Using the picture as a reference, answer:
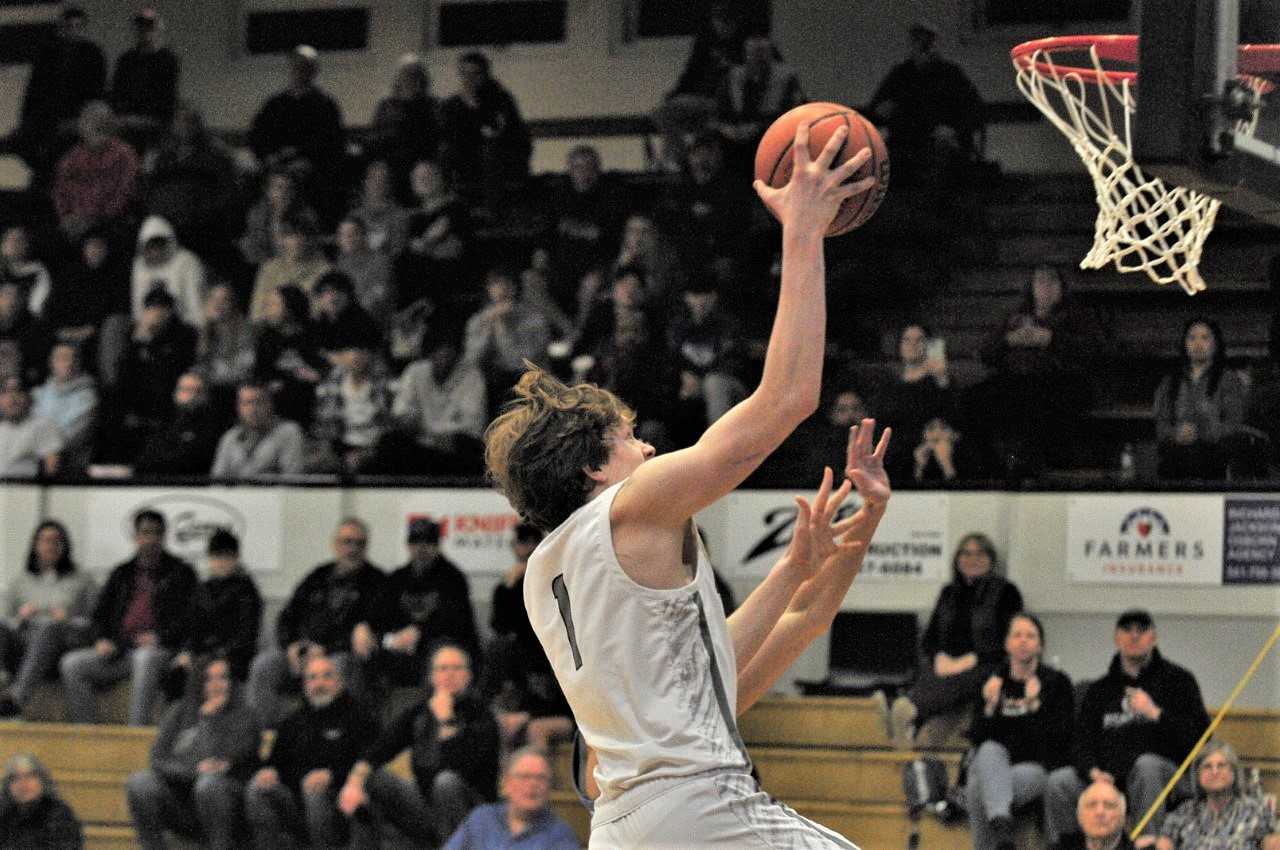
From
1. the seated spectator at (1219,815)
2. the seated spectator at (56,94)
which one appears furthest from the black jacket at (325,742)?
the seated spectator at (56,94)

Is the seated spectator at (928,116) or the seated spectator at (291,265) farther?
the seated spectator at (291,265)

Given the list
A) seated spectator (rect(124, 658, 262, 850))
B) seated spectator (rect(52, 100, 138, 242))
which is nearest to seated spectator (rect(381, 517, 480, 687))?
seated spectator (rect(124, 658, 262, 850))

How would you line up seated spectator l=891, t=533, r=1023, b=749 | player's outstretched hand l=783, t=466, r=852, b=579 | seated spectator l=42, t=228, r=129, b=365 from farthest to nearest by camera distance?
seated spectator l=42, t=228, r=129, b=365 < seated spectator l=891, t=533, r=1023, b=749 < player's outstretched hand l=783, t=466, r=852, b=579

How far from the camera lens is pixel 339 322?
12148 millimetres

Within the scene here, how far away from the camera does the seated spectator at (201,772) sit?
34.6 ft

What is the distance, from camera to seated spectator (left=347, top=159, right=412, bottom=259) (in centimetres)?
1268

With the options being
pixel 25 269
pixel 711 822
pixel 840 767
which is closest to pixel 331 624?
pixel 840 767

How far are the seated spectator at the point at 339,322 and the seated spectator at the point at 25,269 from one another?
87.0 inches

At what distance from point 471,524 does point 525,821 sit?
7.85 ft

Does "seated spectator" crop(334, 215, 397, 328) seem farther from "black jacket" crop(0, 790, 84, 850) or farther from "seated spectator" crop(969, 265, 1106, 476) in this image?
"seated spectator" crop(969, 265, 1106, 476)

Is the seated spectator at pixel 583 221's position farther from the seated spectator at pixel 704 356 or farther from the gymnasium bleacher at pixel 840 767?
the gymnasium bleacher at pixel 840 767

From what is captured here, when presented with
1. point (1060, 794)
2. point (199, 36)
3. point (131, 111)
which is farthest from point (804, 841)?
point (199, 36)

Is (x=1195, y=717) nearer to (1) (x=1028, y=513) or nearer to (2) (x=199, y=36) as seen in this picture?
(1) (x=1028, y=513)

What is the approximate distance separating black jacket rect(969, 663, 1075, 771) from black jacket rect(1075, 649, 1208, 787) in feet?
0.25
